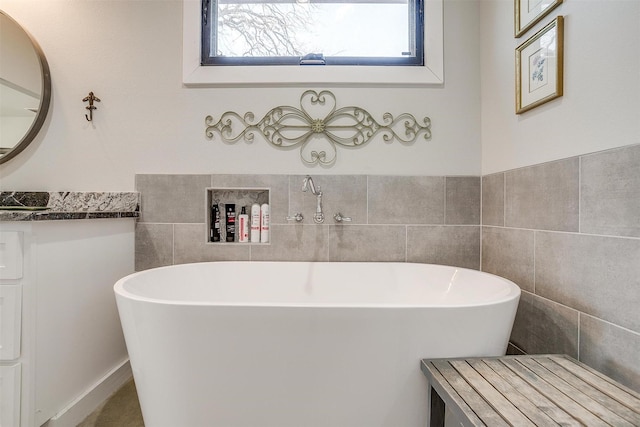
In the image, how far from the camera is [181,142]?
5.53 ft

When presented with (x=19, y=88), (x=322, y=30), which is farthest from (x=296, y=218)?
(x=19, y=88)

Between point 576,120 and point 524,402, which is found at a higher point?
point 576,120

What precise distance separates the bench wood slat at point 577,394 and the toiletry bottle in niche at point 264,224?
122 centimetres

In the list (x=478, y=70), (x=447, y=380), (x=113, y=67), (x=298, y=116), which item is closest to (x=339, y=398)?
(x=447, y=380)

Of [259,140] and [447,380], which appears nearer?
[447,380]

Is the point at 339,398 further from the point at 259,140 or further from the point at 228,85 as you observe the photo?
the point at 228,85

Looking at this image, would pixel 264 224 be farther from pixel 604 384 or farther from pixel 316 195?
pixel 604 384

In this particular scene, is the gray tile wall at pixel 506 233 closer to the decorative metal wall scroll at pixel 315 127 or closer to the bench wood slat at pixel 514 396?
the decorative metal wall scroll at pixel 315 127

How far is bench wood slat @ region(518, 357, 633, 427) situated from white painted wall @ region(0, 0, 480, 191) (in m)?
1.05

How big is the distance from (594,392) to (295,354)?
0.75 meters

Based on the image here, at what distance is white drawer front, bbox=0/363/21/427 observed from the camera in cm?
101

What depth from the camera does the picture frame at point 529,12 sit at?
115 centimetres

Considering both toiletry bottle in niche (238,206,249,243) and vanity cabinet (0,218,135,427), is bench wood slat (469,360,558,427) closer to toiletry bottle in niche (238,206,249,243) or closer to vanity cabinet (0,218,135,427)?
toiletry bottle in niche (238,206,249,243)

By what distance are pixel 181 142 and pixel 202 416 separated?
4.42 ft
